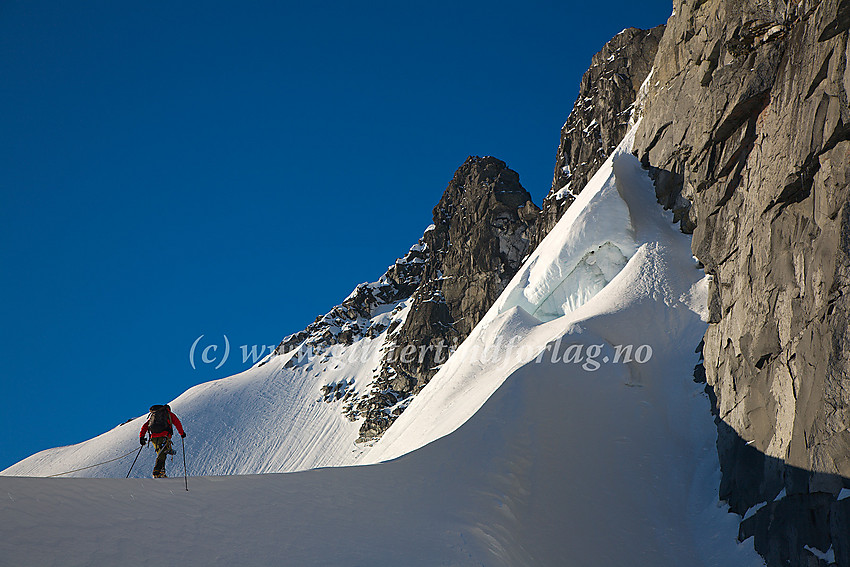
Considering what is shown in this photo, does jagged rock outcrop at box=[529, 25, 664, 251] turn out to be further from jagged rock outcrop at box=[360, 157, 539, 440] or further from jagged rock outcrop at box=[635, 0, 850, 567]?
jagged rock outcrop at box=[635, 0, 850, 567]

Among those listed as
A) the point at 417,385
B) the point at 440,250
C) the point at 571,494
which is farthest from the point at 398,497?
the point at 440,250

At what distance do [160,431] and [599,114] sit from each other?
4154 centimetres

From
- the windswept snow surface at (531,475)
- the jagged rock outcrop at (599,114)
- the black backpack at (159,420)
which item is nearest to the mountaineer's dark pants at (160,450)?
the black backpack at (159,420)

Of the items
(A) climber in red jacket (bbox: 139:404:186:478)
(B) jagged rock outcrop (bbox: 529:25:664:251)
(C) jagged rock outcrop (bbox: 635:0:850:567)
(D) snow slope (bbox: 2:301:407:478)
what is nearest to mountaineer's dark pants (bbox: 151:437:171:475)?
(A) climber in red jacket (bbox: 139:404:186:478)

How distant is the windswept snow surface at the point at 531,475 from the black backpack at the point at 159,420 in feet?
5.31

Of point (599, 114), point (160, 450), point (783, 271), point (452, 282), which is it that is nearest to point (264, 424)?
point (452, 282)

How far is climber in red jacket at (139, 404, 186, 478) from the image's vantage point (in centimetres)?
1027

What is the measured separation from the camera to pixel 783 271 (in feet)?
37.2

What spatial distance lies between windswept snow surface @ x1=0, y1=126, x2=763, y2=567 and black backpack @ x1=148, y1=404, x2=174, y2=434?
63.7 inches

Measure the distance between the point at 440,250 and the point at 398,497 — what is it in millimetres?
65032

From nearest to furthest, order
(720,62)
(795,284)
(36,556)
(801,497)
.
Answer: (36,556)
(801,497)
(795,284)
(720,62)

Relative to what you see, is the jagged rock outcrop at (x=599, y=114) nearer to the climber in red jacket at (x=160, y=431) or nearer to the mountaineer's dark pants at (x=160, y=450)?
the climber in red jacket at (x=160, y=431)

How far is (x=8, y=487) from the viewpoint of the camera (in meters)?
7.23

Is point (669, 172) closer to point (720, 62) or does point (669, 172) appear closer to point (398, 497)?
point (720, 62)
